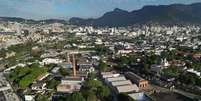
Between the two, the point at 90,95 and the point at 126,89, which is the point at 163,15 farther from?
the point at 90,95

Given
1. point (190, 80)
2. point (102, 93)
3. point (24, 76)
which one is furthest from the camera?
point (24, 76)

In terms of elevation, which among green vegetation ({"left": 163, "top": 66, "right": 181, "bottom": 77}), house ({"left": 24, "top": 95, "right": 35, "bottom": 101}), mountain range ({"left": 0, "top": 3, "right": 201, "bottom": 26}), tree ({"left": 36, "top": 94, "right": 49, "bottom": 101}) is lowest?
house ({"left": 24, "top": 95, "right": 35, "bottom": 101})

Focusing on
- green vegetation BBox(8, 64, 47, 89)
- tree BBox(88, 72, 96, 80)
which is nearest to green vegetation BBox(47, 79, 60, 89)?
green vegetation BBox(8, 64, 47, 89)

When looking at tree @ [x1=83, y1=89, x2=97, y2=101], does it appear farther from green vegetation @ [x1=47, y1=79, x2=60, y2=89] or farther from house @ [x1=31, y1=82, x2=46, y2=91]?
house @ [x1=31, y1=82, x2=46, y2=91]

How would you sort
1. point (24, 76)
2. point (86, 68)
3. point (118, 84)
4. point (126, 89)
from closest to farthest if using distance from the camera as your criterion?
point (126, 89) < point (118, 84) < point (24, 76) < point (86, 68)

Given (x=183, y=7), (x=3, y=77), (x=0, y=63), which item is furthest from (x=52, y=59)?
(x=183, y=7)

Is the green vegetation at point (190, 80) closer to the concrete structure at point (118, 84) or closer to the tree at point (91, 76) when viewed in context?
the concrete structure at point (118, 84)

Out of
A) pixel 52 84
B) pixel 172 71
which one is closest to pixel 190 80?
pixel 172 71

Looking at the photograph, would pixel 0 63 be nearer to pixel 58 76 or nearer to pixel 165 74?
pixel 58 76
